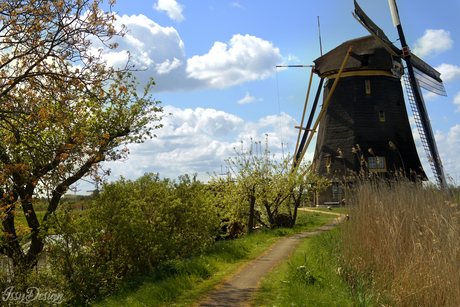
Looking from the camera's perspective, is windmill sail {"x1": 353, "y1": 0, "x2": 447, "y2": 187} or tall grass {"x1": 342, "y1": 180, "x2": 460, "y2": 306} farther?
windmill sail {"x1": 353, "y1": 0, "x2": 447, "y2": 187}

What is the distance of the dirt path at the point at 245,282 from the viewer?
6.77m

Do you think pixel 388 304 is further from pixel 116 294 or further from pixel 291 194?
pixel 291 194

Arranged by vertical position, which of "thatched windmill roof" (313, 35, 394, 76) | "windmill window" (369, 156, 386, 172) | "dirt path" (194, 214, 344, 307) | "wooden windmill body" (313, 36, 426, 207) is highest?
"thatched windmill roof" (313, 35, 394, 76)

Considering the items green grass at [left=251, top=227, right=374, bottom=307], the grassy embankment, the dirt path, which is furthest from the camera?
the dirt path

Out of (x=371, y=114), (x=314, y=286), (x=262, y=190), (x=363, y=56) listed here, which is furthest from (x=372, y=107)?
(x=314, y=286)

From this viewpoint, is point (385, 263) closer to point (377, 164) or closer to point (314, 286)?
point (314, 286)

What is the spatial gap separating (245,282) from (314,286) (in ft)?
6.66

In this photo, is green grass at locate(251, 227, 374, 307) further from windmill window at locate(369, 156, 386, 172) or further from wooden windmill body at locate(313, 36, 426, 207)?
windmill window at locate(369, 156, 386, 172)

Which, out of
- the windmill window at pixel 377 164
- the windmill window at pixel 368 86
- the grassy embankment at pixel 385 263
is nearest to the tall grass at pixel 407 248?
the grassy embankment at pixel 385 263

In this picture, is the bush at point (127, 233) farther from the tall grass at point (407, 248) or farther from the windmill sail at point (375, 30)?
the windmill sail at point (375, 30)

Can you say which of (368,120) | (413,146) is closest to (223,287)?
(368,120)

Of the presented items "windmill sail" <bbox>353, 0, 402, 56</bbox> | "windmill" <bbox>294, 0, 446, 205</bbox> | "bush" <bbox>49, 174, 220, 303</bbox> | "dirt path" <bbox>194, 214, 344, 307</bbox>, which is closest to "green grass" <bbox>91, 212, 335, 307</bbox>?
"dirt path" <bbox>194, 214, 344, 307</bbox>

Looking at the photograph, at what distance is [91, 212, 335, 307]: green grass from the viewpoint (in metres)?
6.97

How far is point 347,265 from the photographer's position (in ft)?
23.9
